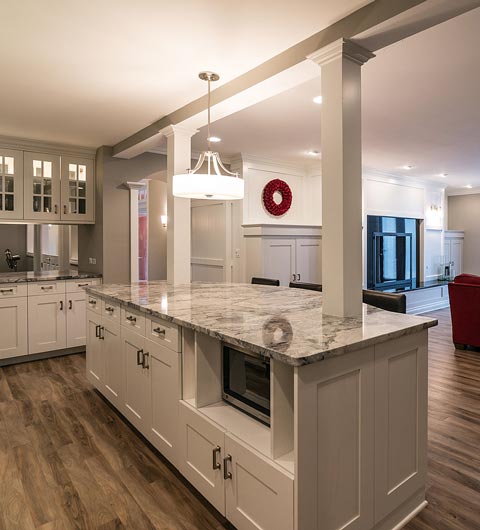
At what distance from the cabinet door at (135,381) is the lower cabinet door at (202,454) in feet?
1.62

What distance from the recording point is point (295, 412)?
140cm

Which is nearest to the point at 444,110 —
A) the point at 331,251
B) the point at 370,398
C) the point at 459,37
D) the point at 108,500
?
the point at 459,37

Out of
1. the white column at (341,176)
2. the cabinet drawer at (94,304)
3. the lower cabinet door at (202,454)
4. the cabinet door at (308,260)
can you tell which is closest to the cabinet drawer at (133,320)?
the cabinet drawer at (94,304)

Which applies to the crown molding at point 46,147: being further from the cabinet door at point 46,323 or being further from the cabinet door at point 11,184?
the cabinet door at point 46,323

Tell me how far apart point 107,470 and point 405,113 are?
3.83 metres

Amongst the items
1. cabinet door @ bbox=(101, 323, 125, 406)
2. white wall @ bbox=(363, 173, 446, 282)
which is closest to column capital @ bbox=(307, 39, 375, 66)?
cabinet door @ bbox=(101, 323, 125, 406)

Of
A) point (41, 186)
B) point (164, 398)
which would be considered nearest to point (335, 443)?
point (164, 398)

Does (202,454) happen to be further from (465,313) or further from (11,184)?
(465,313)

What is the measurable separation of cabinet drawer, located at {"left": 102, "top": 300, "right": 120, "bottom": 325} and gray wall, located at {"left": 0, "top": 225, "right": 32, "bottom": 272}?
3307mm

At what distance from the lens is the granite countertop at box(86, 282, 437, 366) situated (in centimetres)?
154

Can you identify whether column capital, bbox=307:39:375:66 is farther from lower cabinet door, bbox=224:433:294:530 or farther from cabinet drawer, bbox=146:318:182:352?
lower cabinet door, bbox=224:433:294:530

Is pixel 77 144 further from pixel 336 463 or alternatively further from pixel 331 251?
pixel 336 463

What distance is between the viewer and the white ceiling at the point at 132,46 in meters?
2.04

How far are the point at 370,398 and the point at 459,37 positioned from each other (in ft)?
7.27
